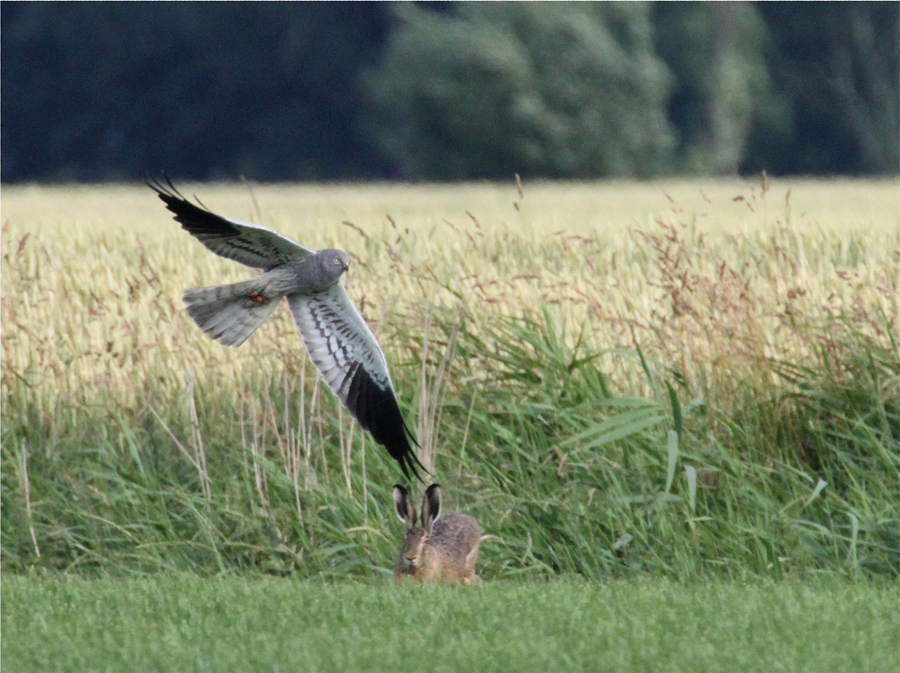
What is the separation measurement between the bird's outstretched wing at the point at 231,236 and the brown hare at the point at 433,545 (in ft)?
3.20

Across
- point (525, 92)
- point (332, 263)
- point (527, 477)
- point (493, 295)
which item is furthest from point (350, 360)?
point (525, 92)

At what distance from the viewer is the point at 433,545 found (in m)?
5.36

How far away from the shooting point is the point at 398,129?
34938 millimetres

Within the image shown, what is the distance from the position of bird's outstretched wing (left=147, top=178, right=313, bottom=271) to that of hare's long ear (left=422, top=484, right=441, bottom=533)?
1.01m

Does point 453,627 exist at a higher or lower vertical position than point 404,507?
lower

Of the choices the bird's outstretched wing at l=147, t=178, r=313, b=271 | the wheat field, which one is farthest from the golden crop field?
the bird's outstretched wing at l=147, t=178, r=313, b=271

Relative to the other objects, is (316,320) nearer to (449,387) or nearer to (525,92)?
(449,387)

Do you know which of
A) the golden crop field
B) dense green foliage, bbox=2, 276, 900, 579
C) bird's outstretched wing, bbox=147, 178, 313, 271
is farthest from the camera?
the golden crop field

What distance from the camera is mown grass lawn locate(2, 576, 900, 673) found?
4352 millimetres

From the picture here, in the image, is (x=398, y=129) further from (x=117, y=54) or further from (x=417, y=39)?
(x=117, y=54)

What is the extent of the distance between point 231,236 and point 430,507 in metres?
1.25

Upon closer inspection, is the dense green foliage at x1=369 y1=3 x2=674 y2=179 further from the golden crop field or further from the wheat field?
the wheat field

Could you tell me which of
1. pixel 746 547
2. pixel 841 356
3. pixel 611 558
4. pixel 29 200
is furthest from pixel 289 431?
pixel 29 200

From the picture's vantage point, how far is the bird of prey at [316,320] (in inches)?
204
